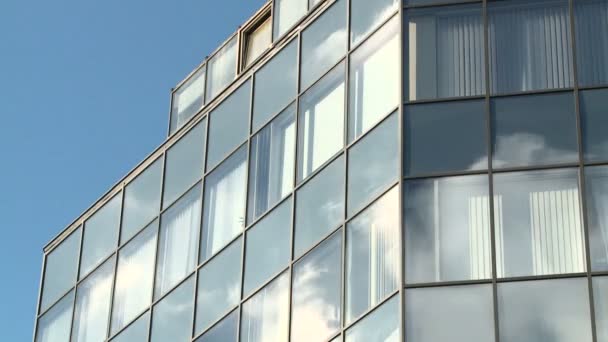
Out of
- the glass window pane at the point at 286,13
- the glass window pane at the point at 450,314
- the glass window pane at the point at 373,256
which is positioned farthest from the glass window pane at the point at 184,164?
the glass window pane at the point at 450,314

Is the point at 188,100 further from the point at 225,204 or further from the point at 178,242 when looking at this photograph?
the point at 225,204

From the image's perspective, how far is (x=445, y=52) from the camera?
29297mm

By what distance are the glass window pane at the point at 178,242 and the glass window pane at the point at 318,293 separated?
188 inches

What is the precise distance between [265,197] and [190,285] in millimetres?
2955

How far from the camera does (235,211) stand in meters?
33.0

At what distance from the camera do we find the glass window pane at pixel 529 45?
2858 centimetres

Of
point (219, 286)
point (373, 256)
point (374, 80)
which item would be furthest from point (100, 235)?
point (373, 256)

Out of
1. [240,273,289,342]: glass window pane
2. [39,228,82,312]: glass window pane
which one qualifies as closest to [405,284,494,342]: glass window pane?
[240,273,289,342]: glass window pane

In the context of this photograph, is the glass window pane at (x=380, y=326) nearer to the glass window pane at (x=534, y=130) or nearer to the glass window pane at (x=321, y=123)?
the glass window pane at (x=534, y=130)

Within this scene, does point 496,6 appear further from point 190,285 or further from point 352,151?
point 190,285

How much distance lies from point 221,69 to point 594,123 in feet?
38.4

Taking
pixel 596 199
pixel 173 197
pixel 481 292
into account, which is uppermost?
pixel 173 197

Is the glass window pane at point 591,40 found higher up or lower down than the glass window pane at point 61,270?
higher up

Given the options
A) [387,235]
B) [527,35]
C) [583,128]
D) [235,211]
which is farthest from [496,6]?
[235,211]
